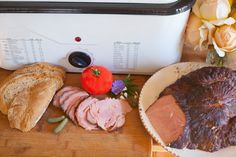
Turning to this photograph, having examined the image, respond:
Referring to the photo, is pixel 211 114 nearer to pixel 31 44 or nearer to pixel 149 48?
pixel 149 48

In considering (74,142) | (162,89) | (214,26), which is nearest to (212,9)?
(214,26)

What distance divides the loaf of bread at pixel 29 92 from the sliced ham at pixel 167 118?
0.79ft

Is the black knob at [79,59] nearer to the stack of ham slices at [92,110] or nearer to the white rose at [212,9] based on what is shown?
the stack of ham slices at [92,110]

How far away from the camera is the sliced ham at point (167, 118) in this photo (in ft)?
2.49

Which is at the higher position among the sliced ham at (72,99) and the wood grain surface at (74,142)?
the sliced ham at (72,99)

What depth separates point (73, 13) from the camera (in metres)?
0.75

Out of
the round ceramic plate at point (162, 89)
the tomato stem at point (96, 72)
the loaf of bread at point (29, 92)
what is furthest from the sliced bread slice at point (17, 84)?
the round ceramic plate at point (162, 89)

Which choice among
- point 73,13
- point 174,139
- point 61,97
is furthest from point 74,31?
point 174,139

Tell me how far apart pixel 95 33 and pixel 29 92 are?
211mm

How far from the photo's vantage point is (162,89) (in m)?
0.86

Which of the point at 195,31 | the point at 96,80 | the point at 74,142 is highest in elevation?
the point at 195,31

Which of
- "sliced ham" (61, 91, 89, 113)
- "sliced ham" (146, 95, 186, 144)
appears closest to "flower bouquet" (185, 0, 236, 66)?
"sliced ham" (146, 95, 186, 144)

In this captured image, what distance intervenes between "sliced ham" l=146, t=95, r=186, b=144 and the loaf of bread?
24 cm

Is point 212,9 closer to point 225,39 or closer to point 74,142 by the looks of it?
point 225,39
